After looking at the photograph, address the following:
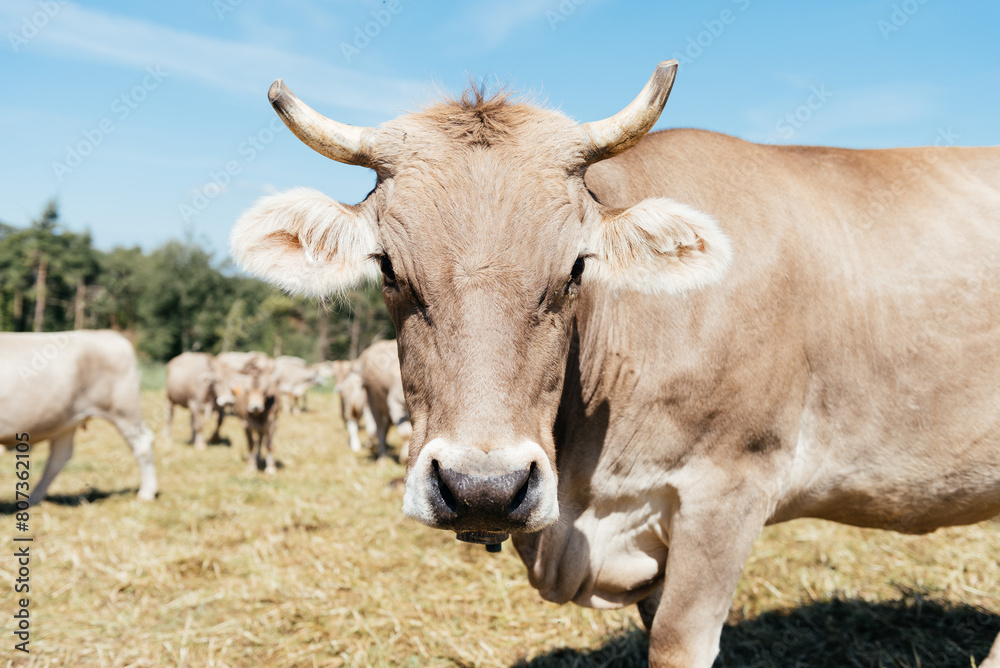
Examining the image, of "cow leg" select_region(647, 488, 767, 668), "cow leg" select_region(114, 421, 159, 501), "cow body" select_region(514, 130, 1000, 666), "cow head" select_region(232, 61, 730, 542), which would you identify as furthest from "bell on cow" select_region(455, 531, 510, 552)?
"cow leg" select_region(114, 421, 159, 501)

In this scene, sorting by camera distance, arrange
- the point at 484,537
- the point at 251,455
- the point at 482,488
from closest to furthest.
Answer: the point at 482,488 < the point at 484,537 < the point at 251,455

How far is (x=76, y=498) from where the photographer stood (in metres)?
7.77

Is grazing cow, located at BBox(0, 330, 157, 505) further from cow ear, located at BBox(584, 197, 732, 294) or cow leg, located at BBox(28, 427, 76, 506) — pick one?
cow ear, located at BBox(584, 197, 732, 294)

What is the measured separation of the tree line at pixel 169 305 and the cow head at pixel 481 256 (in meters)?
42.1

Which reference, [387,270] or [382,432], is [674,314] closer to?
[387,270]

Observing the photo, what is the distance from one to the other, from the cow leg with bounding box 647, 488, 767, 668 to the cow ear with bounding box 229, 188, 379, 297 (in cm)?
164

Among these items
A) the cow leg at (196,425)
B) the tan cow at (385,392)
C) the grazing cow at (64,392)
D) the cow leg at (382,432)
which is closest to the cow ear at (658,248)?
the grazing cow at (64,392)

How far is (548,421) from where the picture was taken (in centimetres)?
204

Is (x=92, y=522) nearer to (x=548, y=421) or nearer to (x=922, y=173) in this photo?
(x=548, y=421)

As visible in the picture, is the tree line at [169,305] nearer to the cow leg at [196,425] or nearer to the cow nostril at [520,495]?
the cow leg at [196,425]

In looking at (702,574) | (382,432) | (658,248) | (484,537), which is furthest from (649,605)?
(382,432)

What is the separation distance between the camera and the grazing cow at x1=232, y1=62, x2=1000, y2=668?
77.3 inches

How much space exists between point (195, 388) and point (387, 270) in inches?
525

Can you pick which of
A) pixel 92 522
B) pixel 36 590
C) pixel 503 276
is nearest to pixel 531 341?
pixel 503 276
